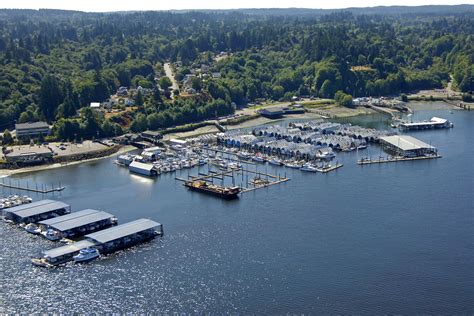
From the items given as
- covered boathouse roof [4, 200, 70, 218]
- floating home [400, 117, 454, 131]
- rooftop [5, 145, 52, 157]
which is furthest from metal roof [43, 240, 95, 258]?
floating home [400, 117, 454, 131]

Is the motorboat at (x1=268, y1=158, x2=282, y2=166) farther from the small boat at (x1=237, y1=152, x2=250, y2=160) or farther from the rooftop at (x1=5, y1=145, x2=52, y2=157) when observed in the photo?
the rooftop at (x1=5, y1=145, x2=52, y2=157)

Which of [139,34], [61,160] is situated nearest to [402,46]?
[139,34]

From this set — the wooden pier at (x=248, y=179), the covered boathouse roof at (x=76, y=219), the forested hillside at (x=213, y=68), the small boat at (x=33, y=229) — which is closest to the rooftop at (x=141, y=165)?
the wooden pier at (x=248, y=179)

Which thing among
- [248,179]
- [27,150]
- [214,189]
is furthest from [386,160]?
[27,150]

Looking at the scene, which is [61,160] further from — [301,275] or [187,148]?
[301,275]

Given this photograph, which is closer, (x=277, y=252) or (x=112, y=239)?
(x=277, y=252)

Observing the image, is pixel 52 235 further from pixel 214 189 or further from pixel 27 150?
pixel 27 150
